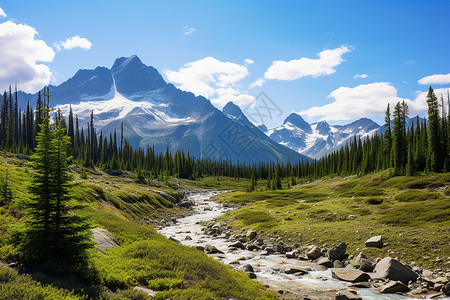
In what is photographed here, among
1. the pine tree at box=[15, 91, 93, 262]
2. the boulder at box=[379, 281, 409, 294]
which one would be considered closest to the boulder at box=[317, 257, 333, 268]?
the boulder at box=[379, 281, 409, 294]

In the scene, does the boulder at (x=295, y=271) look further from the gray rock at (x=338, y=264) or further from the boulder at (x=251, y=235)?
the boulder at (x=251, y=235)

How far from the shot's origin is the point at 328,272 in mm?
20344

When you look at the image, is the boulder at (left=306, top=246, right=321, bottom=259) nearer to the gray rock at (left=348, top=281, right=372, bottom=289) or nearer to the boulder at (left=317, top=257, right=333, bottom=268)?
the boulder at (left=317, top=257, right=333, bottom=268)

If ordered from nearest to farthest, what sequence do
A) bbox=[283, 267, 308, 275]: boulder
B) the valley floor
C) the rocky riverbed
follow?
the valley floor, the rocky riverbed, bbox=[283, 267, 308, 275]: boulder

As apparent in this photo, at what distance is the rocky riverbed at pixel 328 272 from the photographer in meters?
16.2

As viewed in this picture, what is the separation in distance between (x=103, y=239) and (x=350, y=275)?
1606 cm

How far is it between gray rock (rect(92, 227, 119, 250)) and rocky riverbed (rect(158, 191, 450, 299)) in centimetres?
890

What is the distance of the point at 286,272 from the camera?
20281mm

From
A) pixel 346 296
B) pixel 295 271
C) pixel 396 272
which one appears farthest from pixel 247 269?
pixel 396 272

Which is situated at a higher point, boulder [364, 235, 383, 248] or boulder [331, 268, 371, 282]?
boulder [364, 235, 383, 248]

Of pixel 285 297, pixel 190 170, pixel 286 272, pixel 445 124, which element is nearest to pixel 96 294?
pixel 285 297

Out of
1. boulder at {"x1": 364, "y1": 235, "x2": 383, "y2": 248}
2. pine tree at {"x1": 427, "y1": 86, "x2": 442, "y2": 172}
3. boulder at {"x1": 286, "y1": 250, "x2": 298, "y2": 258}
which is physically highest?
pine tree at {"x1": 427, "y1": 86, "x2": 442, "y2": 172}

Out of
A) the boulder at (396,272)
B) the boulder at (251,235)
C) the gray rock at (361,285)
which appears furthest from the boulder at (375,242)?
the boulder at (251,235)

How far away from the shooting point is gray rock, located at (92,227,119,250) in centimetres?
1655
